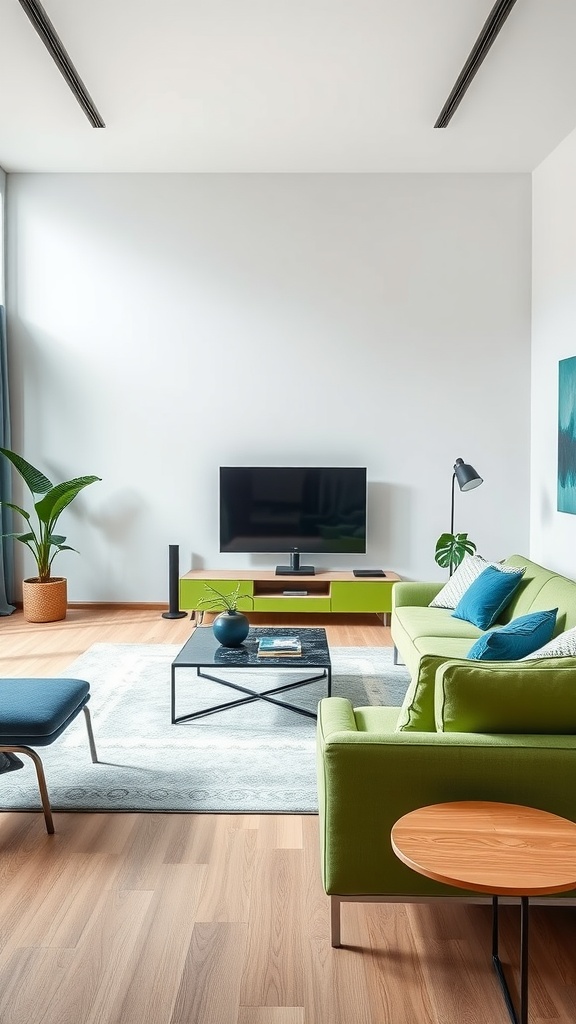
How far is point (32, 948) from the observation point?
2.06m

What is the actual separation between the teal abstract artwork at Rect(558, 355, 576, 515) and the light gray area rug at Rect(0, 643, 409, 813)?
68.6 inches

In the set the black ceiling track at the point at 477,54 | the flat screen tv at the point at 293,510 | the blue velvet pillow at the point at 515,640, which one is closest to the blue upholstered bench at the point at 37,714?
the blue velvet pillow at the point at 515,640

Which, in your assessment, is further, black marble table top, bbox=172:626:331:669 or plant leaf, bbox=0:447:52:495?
plant leaf, bbox=0:447:52:495

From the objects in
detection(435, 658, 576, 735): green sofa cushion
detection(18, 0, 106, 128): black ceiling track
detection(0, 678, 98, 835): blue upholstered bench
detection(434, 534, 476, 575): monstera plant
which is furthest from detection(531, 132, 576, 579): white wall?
detection(0, 678, 98, 835): blue upholstered bench

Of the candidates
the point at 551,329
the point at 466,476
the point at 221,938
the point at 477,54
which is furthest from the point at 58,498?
the point at 221,938

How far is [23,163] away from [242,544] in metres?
3.37

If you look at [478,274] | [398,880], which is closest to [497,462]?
[478,274]

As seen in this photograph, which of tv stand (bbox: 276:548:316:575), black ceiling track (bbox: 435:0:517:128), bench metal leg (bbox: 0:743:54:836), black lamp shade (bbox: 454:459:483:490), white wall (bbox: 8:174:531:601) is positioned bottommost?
bench metal leg (bbox: 0:743:54:836)

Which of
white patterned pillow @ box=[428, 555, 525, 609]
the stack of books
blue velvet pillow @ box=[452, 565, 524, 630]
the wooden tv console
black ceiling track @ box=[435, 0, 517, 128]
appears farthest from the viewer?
the wooden tv console

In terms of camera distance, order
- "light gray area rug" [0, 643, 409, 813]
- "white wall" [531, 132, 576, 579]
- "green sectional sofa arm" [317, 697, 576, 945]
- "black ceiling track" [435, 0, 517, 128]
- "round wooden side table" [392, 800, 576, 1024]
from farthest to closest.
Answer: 1. "white wall" [531, 132, 576, 579]
2. "black ceiling track" [435, 0, 517, 128]
3. "light gray area rug" [0, 643, 409, 813]
4. "green sectional sofa arm" [317, 697, 576, 945]
5. "round wooden side table" [392, 800, 576, 1024]

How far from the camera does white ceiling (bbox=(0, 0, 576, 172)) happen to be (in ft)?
13.0

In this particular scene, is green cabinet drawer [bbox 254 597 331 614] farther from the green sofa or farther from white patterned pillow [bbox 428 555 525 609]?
the green sofa

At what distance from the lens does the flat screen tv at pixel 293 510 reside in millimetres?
6246

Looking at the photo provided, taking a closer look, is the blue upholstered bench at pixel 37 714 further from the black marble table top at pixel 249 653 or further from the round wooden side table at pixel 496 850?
the round wooden side table at pixel 496 850
